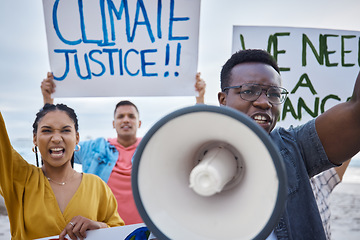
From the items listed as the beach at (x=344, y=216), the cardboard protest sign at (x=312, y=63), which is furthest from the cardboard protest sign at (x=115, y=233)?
the beach at (x=344, y=216)

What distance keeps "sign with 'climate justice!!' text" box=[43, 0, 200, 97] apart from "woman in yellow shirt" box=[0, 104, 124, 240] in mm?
640

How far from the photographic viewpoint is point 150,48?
8.40 feet

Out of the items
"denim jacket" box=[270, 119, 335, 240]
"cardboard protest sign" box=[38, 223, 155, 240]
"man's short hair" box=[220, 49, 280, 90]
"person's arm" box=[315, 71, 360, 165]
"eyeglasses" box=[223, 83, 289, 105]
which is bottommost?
"cardboard protest sign" box=[38, 223, 155, 240]

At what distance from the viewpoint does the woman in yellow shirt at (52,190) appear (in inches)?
54.6

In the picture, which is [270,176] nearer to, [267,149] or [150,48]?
[267,149]

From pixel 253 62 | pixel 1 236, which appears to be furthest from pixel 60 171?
pixel 1 236

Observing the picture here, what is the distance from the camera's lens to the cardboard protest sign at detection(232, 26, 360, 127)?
273cm

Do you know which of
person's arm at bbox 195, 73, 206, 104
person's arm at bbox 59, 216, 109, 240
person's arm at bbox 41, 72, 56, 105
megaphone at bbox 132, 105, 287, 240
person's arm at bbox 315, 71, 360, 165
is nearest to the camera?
megaphone at bbox 132, 105, 287, 240

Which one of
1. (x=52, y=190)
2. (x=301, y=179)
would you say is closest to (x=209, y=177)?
(x=301, y=179)

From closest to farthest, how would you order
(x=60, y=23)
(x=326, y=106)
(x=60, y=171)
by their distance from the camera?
(x=60, y=171) → (x=60, y=23) → (x=326, y=106)

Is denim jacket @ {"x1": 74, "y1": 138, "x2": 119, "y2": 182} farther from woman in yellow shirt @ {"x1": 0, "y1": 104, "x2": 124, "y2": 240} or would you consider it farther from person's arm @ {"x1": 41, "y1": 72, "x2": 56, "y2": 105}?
woman in yellow shirt @ {"x1": 0, "y1": 104, "x2": 124, "y2": 240}

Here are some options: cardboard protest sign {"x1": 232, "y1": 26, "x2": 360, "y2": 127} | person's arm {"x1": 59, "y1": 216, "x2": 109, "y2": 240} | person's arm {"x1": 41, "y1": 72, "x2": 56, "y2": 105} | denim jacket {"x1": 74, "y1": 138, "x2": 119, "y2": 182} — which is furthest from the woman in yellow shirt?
cardboard protest sign {"x1": 232, "y1": 26, "x2": 360, "y2": 127}

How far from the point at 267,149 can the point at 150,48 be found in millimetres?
2095

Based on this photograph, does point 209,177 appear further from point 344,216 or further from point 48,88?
point 344,216
